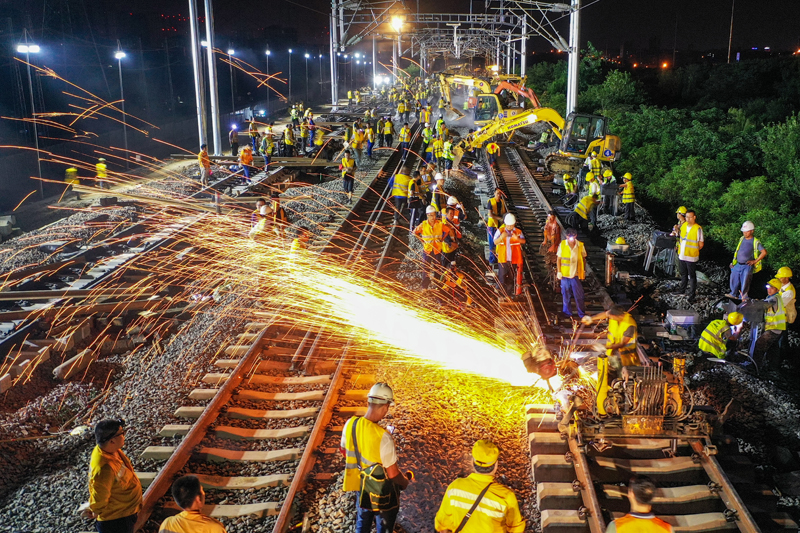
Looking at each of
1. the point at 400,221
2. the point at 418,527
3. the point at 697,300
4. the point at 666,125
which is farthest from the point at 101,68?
the point at 418,527

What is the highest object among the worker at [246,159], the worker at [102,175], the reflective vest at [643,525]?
the worker at [246,159]

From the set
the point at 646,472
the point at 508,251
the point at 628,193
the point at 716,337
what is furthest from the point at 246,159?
the point at 646,472

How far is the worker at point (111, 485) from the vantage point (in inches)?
177

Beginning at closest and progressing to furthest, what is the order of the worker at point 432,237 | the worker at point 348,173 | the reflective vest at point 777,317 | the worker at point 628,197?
the reflective vest at point 777,317 < the worker at point 432,237 < the worker at point 628,197 < the worker at point 348,173

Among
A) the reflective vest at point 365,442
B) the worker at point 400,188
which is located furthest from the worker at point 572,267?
the reflective vest at point 365,442

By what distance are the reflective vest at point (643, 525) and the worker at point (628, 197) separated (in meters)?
12.9

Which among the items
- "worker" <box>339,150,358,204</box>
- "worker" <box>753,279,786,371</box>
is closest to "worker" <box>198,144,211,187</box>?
"worker" <box>339,150,358,204</box>

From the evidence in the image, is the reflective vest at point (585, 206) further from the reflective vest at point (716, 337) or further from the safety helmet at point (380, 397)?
the safety helmet at point (380, 397)

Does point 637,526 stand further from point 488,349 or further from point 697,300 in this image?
point 697,300

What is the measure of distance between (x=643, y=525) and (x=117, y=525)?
3690 millimetres

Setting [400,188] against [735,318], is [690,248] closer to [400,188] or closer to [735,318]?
[735,318]

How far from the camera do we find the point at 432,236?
10805 millimetres

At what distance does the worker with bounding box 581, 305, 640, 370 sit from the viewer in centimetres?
688

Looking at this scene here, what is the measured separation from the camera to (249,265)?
1225 cm
